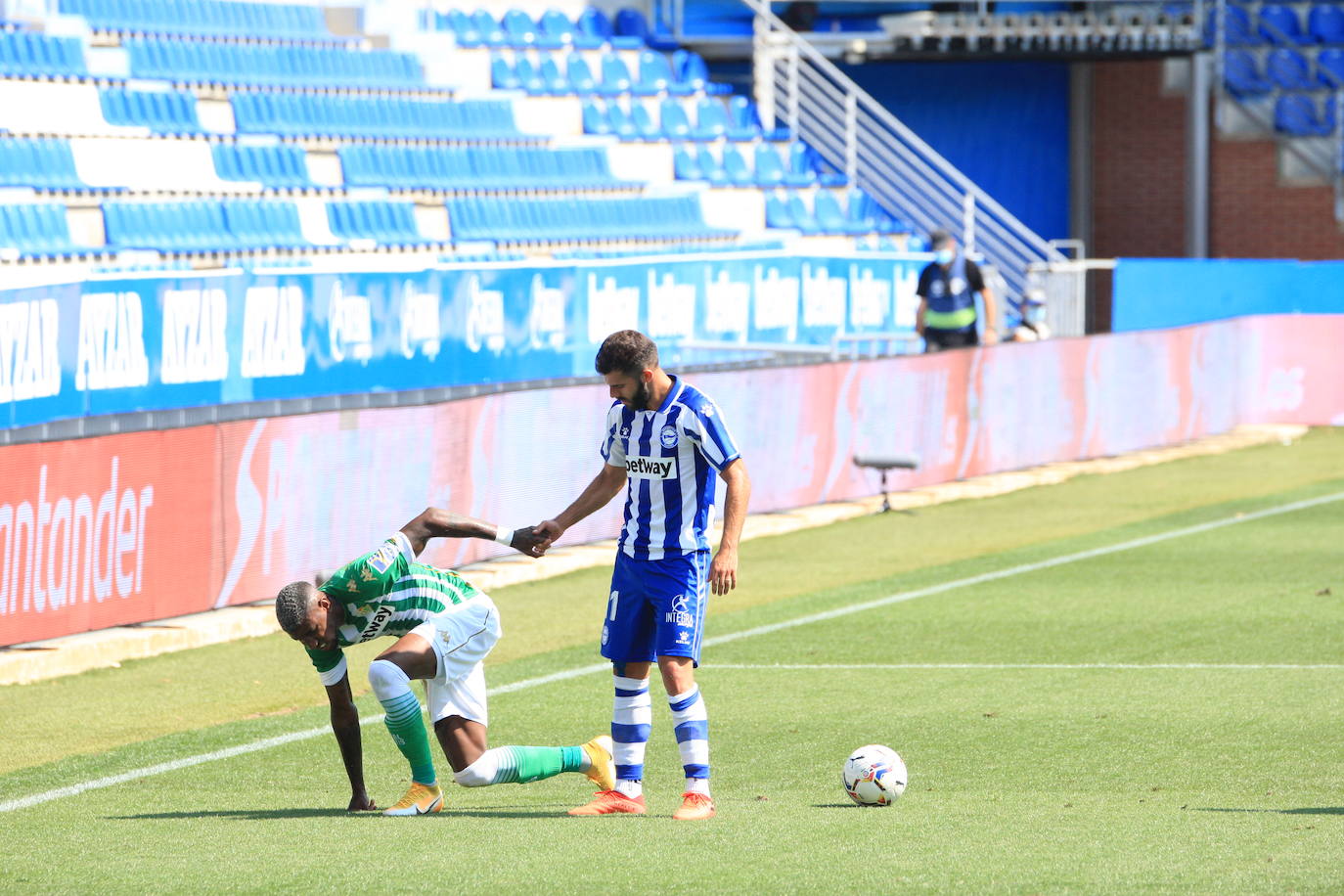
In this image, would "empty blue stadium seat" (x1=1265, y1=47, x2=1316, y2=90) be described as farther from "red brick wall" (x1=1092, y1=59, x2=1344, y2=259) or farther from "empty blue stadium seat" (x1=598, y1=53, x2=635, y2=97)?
"empty blue stadium seat" (x1=598, y1=53, x2=635, y2=97)

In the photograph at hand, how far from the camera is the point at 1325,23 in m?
34.5

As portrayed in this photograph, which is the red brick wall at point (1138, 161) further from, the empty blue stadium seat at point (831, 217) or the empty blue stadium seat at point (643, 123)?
the empty blue stadium seat at point (643, 123)

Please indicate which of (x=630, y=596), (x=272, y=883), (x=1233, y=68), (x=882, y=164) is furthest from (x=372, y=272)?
(x=1233, y=68)

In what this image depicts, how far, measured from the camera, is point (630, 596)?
7.45 metres

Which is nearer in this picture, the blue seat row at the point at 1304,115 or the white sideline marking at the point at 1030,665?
the white sideline marking at the point at 1030,665

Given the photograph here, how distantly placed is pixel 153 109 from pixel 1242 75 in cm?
2020

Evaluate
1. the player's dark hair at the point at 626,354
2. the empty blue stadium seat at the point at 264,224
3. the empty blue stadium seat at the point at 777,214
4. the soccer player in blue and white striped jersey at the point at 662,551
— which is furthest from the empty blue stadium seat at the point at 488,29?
the player's dark hair at the point at 626,354

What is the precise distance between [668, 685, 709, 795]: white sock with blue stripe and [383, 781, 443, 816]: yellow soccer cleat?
907 millimetres

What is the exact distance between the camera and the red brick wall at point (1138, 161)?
35156 mm

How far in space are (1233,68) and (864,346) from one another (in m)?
11.7

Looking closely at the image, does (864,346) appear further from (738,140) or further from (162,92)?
(162,92)

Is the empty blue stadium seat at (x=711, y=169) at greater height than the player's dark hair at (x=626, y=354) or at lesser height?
greater

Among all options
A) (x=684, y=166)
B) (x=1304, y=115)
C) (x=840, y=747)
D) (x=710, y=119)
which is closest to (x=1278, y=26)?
(x=1304, y=115)

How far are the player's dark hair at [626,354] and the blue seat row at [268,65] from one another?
15041 millimetres
